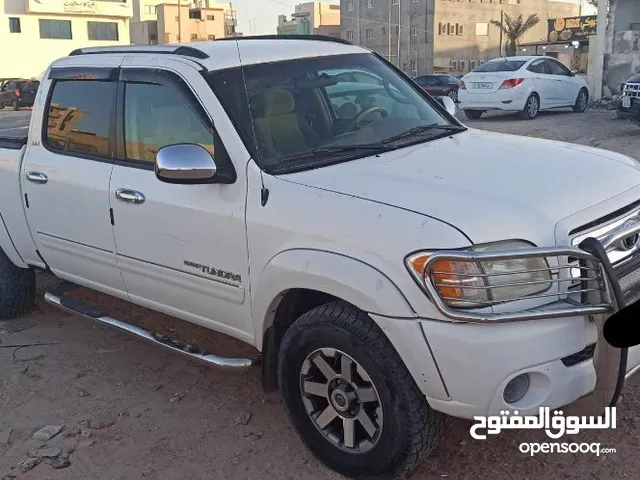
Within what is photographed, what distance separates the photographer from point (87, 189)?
425cm

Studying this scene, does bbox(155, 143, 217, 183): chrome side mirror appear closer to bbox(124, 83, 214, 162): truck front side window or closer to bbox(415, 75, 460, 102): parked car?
bbox(124, 83, 214, 162): truck front side window

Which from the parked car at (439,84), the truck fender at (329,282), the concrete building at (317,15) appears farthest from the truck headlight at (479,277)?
the concrete building at (317,15)

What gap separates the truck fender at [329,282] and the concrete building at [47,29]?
49.5m

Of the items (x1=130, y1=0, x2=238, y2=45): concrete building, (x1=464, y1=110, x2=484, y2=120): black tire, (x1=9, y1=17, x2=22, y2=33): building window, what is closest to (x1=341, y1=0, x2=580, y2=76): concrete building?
(x1=130, y1=0, x2=238, y2=45): concrete building

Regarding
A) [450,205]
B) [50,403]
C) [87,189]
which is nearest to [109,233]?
[87,189]

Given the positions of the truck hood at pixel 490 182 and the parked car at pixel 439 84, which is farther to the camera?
the parked car at pixel 439 84

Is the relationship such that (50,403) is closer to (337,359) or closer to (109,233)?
(109,233)

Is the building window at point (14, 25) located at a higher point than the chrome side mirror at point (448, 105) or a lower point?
higher

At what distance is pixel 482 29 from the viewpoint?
236 ft

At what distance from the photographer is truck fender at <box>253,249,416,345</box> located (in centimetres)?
281

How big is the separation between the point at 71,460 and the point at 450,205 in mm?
2254

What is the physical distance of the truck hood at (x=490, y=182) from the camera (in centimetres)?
280

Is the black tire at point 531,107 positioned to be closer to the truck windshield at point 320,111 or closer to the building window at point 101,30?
the truck windshield at point 320,111

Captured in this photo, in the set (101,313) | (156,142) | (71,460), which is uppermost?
(156,142)
